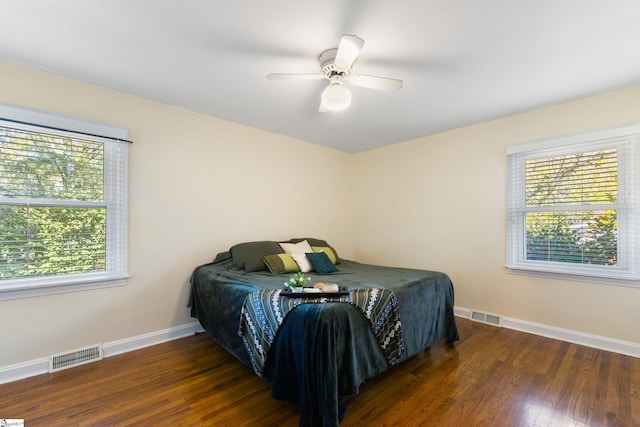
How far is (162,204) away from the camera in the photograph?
285 cm

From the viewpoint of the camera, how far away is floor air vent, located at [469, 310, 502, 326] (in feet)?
10.5

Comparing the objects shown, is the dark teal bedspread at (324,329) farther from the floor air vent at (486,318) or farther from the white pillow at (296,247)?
the floor air vent at (486,318)

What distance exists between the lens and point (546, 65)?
7.06 ft

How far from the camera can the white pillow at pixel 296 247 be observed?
11.0ft

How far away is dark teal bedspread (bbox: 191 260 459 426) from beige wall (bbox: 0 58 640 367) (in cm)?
54

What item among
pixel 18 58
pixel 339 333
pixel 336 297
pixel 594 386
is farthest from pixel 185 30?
pixel 594 386

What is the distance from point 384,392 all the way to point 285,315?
92 cm

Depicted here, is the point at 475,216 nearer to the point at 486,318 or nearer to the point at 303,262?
the point at 486,318

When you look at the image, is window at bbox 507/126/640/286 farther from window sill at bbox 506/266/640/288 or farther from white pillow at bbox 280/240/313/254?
white pillow at bbox 280/240/313/254

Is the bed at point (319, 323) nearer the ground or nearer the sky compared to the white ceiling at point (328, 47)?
nearer the ground

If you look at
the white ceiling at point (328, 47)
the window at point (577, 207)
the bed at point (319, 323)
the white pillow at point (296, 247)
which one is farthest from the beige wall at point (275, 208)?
the bed at point (319, 323)

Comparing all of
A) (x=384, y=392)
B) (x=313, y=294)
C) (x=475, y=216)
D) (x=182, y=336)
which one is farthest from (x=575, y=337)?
(x=182, y=336)

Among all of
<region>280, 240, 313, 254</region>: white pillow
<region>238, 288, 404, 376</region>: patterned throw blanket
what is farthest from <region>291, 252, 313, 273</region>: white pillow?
<region>238, 288, 404, 376</region>: patterned throw blanket

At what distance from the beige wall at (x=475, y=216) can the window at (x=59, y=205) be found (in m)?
3.26
